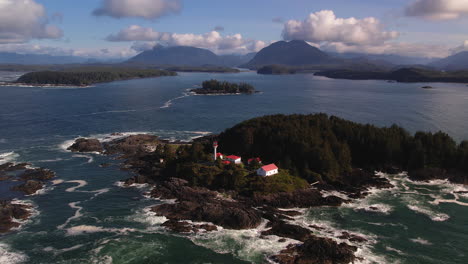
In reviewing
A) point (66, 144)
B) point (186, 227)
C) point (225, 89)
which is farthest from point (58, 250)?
Answer: point (225, 89)

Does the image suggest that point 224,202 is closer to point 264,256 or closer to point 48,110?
point 264,256

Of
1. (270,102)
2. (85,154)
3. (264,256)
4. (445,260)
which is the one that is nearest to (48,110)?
(85,154)

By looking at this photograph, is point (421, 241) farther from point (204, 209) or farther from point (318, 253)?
point (204, 209)

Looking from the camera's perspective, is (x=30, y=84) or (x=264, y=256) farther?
(x=30, y=84)

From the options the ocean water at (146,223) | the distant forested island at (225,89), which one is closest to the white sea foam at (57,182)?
the ocean water at (146,223)

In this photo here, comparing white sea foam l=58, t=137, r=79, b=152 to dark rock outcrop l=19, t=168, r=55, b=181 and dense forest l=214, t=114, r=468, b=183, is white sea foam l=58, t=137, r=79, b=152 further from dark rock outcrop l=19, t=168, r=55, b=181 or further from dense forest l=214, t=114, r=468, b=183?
dense forest l=214, t=114, r=468, b=183

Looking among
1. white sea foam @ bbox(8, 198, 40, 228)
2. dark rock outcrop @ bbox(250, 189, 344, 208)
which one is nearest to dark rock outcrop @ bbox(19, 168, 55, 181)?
white sea foam @ bbox(8, 198, 40, 228)
